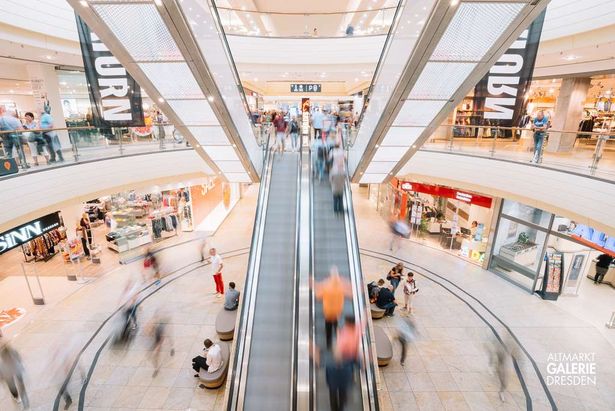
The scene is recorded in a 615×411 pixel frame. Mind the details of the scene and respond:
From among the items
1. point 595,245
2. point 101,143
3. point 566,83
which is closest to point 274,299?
point 101,143

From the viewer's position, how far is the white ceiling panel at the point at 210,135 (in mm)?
7547

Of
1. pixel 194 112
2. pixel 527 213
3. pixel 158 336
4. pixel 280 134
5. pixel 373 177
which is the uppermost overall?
pixel 194 112

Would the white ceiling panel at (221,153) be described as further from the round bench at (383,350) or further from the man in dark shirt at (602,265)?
the man in dark shirt at (602,265)

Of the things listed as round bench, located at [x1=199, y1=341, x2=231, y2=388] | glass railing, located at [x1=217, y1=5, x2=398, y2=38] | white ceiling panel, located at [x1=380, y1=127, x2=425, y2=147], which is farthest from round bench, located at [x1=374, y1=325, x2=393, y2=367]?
glass railing, located at [x1=217, y1=5, x2=398, y2=38]

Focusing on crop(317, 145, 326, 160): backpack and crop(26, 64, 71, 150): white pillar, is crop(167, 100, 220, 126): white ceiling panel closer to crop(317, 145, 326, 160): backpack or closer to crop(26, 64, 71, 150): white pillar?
crop(317, 145, 326, 160): backpack

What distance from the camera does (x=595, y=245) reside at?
8773 mm

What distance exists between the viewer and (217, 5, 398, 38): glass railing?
12328mm

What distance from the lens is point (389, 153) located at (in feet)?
28.6

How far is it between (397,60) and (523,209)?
838 cm

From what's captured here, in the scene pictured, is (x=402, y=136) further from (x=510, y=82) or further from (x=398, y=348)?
(x=398, y=348)

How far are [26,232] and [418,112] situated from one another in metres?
9.19

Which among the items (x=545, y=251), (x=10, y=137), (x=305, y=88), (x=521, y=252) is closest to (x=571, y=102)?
(x=545, y=251)

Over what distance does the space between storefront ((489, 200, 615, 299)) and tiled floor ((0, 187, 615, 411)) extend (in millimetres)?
619

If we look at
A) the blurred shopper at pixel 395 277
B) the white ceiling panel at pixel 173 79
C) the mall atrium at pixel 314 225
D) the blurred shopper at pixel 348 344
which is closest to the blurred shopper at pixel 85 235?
the mall atrium at pixel 314 225
